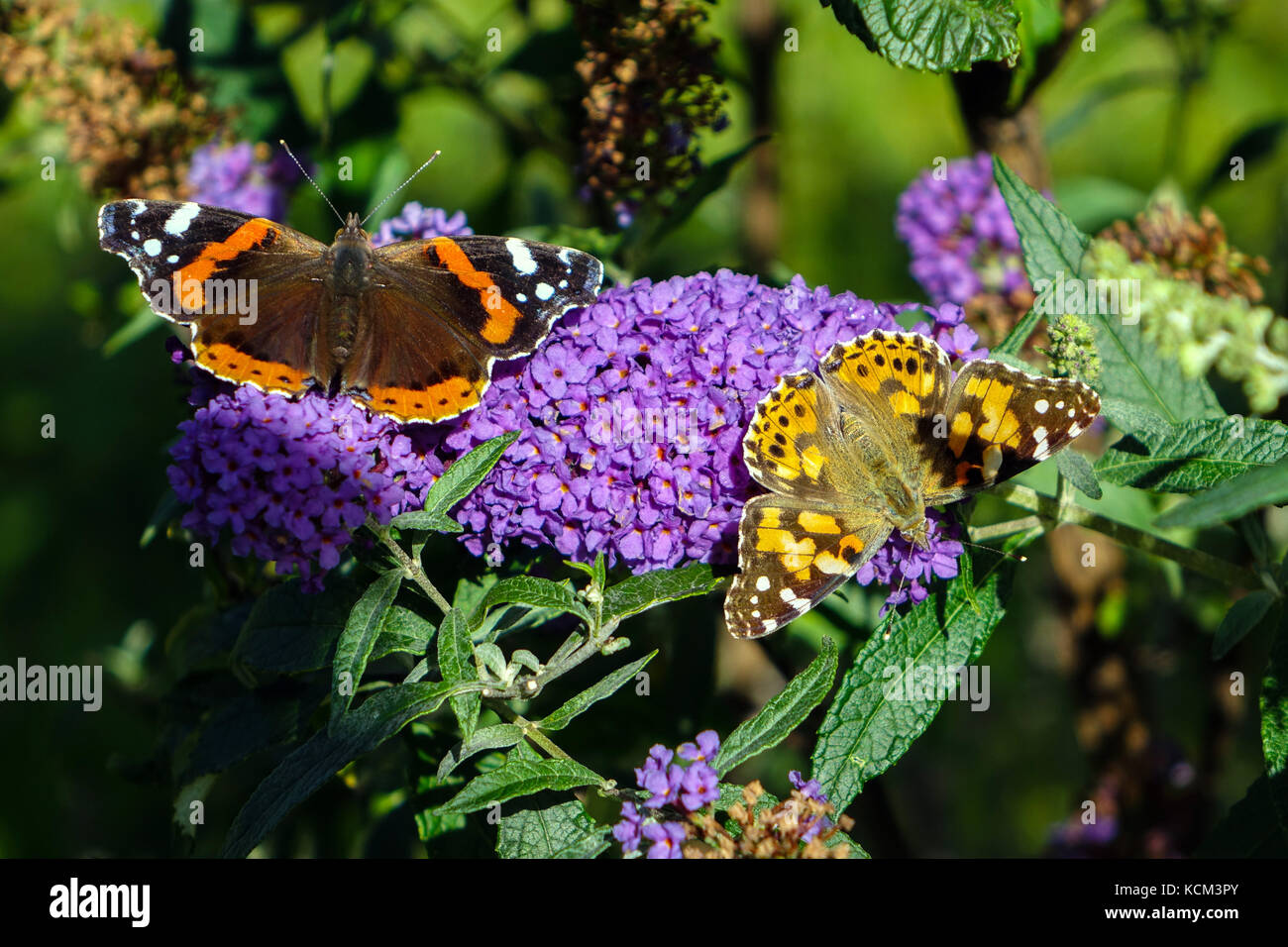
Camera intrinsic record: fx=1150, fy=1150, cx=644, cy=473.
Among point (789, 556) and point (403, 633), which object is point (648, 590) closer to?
point (789, 556)

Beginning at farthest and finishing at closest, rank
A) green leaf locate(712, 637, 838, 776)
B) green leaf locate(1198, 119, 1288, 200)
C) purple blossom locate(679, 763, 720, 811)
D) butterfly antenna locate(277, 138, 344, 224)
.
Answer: green leaf locate(1198, 119, 1288, 200)
butterfly antenna locate(277, 138, 344, 224)
green leaf locate(712, 637, 838, 776)
purple blossom locate(679, 763, 720, 811)

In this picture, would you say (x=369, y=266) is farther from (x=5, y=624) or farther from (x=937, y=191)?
(x=5, y=624)

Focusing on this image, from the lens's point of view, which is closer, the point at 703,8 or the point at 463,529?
the point at 463,529

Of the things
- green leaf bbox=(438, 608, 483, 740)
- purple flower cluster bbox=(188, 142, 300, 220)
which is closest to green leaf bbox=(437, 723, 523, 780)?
green leaf bbox=(438, 608, 483, 740)

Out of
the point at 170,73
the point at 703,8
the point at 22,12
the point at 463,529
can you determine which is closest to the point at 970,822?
the point at 463,529

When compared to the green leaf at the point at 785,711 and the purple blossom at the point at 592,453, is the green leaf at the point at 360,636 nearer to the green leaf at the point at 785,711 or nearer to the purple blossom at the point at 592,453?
the purple blossom at the point at 592,453

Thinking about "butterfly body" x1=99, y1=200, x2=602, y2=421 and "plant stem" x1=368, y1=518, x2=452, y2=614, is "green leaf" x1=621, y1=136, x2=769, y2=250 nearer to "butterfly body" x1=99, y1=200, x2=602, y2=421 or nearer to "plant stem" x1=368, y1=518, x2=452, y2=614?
"butterfly body" x1=99, y1=200, x2=602, y2=421
